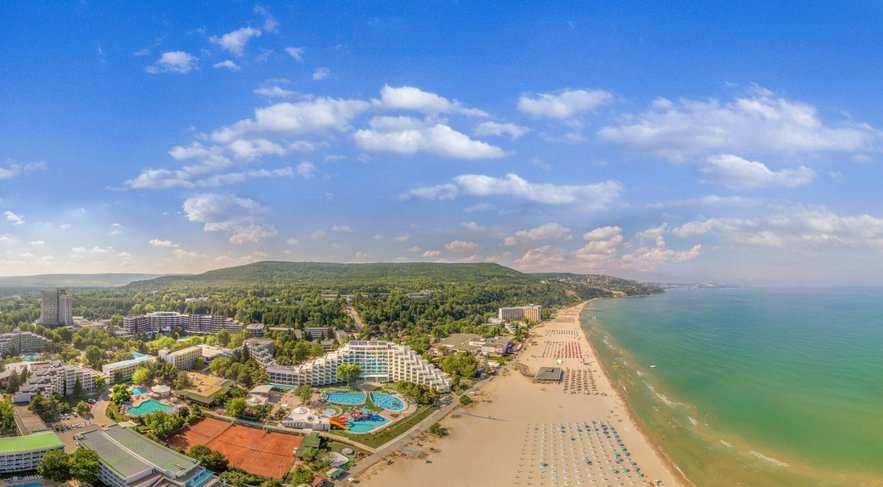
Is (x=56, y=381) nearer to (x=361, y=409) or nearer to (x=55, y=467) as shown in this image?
(x=55, y=467)

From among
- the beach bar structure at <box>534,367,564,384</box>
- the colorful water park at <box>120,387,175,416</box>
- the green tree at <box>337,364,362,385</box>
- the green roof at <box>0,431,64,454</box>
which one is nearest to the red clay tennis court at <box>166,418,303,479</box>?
the colorful water park at <box>120,387,175,416</box>

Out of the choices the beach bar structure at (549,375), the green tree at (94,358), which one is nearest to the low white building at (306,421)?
the beach bar structure at (549,375)

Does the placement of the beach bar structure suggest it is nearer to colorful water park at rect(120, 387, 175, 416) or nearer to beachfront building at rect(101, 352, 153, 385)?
colorful water park at rect(120, 387, 175, 416)

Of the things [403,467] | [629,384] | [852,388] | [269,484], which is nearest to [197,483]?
[269,484]

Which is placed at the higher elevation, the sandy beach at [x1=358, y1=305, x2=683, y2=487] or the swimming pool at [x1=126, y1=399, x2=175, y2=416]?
the swimming pool at [x1=126, y1=399, x2=175, y2=416]

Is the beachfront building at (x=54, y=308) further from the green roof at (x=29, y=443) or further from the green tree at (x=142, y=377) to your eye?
the green roof at (x=29, y=443)

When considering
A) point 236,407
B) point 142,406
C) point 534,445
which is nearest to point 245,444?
point 236,407
